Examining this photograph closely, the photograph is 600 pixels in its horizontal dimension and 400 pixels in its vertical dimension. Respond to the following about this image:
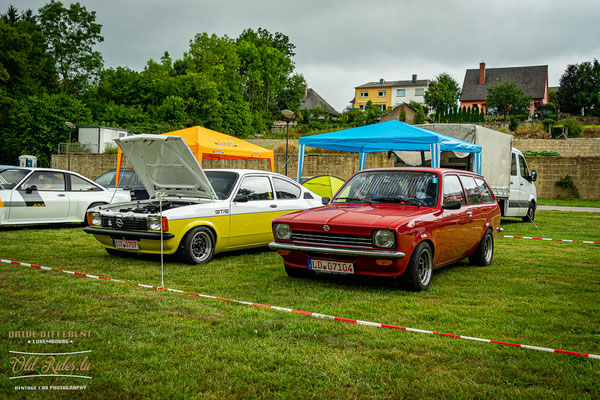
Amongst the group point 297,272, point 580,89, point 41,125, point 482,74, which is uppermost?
point 482,74

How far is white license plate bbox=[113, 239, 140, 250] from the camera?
295 inches

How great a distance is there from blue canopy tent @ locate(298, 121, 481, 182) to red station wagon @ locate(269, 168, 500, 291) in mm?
3640

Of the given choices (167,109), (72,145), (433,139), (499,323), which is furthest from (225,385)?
(167,109)

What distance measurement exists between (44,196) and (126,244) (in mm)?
5022

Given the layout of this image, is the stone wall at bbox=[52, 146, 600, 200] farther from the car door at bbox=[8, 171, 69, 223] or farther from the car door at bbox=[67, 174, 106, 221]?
the car door at bbox=[8, 171, 69, 223]

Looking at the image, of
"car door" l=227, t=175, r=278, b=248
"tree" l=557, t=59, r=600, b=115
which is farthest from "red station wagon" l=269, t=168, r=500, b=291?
"tree" l=557, t=59, r=600, b=115

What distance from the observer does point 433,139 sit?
11.4 meters

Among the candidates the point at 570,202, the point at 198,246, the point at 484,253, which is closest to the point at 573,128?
the point at 570,202

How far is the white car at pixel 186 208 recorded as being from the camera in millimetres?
7418

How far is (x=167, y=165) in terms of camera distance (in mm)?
8352

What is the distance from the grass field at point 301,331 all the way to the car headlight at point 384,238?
1.92 ft

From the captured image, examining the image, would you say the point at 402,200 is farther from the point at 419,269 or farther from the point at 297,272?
the point at 297,272

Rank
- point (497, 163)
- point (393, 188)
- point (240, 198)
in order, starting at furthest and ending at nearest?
point (497, 163)
point (240, 198)
point (393, 188)

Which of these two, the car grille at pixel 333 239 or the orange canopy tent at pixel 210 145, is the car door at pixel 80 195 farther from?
the car grille at pixel 333 239
